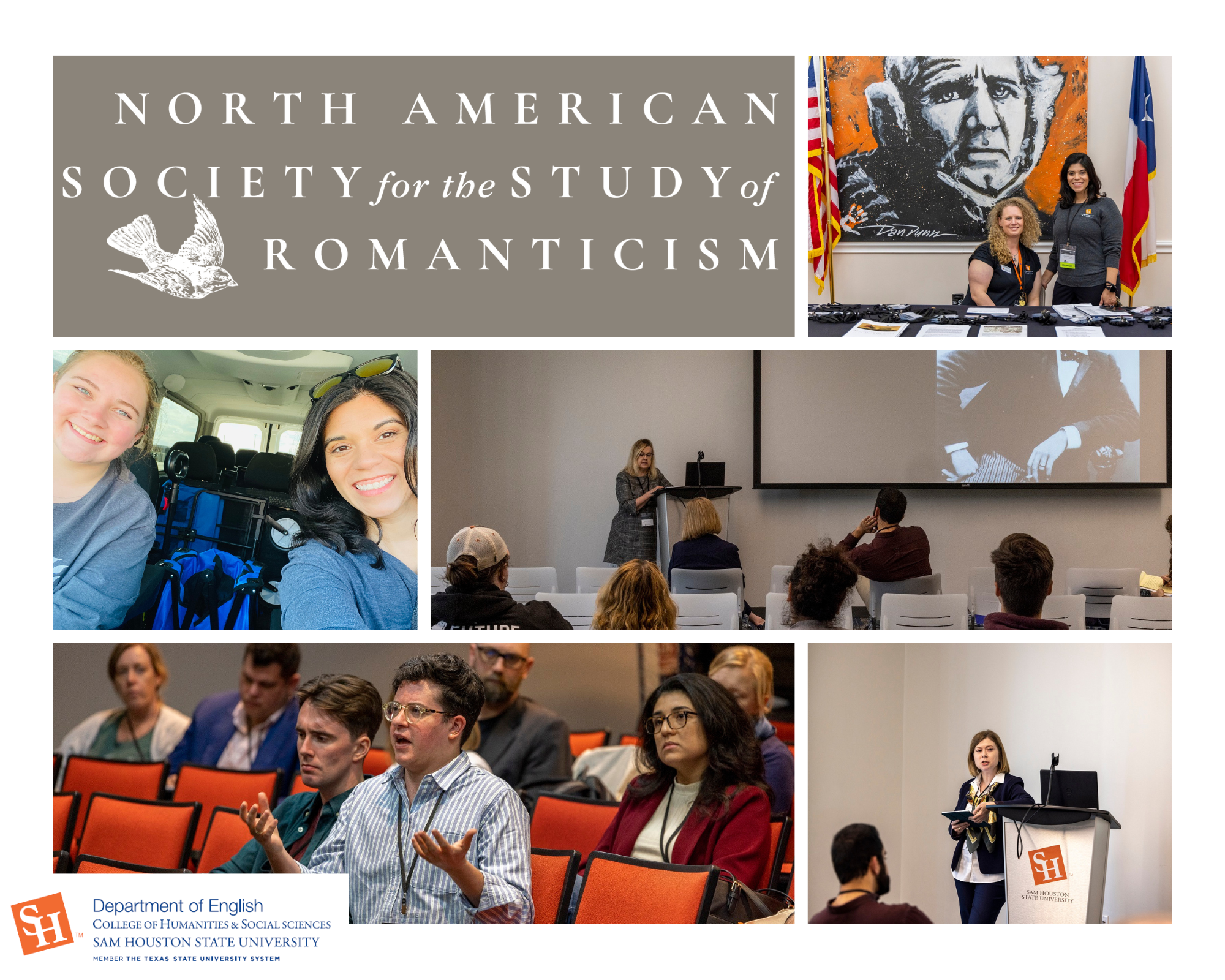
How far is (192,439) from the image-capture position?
343cm

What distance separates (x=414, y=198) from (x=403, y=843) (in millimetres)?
1974

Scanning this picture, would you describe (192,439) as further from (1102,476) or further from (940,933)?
Result: (1102,476)

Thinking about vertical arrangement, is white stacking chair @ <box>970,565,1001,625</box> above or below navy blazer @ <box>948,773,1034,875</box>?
above

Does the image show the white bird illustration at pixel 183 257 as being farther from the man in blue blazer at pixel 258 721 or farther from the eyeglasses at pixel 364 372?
the man in blue blazer at pixel 258 721

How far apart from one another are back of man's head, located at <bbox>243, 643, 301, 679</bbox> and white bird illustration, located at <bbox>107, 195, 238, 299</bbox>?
1.84 meters

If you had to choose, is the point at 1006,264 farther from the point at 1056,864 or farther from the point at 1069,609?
the point at 1056,864

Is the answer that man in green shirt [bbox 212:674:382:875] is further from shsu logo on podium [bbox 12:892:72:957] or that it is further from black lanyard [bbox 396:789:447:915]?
shsu logo on podium [bbox 12:892:72:957]

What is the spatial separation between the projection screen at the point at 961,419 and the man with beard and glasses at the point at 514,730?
6.74ft

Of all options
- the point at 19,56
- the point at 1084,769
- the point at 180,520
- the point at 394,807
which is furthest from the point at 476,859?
the point at 19,56

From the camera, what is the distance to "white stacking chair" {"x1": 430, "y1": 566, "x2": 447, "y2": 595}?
13.5ft

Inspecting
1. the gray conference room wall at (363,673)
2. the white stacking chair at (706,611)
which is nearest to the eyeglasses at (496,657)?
the gray conference room wall at (363,673)

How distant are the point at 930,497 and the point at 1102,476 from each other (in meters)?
0.93

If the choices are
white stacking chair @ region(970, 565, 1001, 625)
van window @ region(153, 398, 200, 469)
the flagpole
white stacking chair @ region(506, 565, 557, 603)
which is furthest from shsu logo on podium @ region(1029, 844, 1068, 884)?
the flagpole

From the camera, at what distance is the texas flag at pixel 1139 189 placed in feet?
20.0
